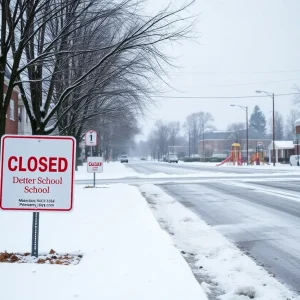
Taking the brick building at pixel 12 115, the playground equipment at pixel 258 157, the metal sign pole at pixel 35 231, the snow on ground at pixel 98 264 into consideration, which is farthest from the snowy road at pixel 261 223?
the playground equipment at pixel 258 157

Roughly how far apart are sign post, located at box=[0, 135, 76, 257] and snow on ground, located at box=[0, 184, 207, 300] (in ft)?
2.53

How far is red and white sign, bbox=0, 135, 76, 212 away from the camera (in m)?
5.30

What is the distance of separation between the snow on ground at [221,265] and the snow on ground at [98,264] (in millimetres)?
397

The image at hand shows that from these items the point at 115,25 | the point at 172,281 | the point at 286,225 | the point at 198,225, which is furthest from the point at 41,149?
the point at 115,25

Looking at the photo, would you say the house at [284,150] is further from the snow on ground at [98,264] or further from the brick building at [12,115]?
the snow on ground at [98,264]

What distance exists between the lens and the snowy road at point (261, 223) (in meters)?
6.50

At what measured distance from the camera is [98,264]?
542cm

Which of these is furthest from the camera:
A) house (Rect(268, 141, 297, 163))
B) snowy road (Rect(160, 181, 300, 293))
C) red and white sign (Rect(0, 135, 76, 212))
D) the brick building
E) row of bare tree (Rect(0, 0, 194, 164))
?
house (Rect(268, 141, 297, 163))

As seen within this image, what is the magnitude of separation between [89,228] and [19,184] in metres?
2.75

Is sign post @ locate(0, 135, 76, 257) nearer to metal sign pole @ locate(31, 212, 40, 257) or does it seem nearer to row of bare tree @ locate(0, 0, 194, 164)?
metal sign pole @ locate(31, 212, 40, 257)

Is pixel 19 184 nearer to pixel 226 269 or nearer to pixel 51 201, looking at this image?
pixel 51 201

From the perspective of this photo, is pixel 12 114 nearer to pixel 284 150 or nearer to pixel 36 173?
pixel 36 173

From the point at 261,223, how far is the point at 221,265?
152 inches

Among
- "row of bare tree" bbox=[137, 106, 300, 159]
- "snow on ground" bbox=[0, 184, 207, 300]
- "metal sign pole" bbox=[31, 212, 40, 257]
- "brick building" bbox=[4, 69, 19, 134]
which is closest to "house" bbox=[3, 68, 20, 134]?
"brick building" bbox=[4, 69, 19, 134]
